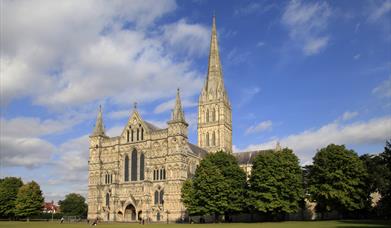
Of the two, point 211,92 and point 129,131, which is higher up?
point 211,92

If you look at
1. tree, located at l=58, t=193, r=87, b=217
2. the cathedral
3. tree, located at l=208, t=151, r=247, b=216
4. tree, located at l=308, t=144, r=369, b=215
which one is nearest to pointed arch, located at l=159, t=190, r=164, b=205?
the cathedral

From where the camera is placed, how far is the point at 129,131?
300 feet

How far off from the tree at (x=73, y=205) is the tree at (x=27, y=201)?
104 feet

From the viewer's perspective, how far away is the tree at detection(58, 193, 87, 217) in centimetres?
13012

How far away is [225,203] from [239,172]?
7710mm

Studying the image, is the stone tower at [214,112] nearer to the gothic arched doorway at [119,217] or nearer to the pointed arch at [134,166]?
the pointed arch at [134,166]

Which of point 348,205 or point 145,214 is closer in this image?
point 348,205

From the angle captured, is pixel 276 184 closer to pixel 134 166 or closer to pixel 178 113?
pixel 178 113

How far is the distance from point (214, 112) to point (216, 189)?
165 feet

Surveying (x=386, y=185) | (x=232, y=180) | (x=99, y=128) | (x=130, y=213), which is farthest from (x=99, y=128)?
(x=386, y=185)

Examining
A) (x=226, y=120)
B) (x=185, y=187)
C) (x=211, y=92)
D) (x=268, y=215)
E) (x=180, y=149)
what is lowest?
(x=268, y=215)

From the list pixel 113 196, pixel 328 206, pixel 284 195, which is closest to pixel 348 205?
pixel 328 206

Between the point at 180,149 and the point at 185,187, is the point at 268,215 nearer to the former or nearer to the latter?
the point at 185,187

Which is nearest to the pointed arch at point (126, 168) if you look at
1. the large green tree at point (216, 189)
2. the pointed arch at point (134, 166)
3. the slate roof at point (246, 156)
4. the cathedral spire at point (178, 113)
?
the pointed arch at point (134, 166)
